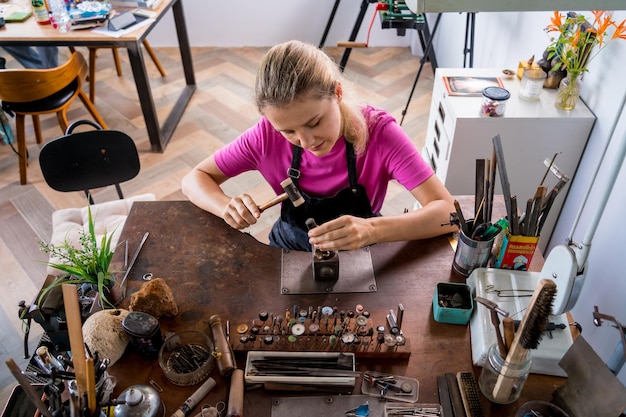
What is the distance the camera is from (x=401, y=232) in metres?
1.57

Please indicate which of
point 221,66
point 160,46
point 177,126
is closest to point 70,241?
point 177,126

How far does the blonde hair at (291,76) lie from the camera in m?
1.43

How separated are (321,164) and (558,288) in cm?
94

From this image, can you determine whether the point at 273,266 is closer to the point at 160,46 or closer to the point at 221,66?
the point at 221,66

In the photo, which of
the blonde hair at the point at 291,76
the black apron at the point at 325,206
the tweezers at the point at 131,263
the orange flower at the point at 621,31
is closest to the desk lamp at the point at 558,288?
the black apron at the point at 325,206

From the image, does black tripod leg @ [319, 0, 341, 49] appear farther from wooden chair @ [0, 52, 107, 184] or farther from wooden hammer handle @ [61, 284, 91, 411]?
wooden hammer handle @ [61, 284, 91, 411]

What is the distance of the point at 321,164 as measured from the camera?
6.04ft

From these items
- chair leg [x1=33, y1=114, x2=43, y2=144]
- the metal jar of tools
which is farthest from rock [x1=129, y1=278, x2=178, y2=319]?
chair leg [x1=33, y1=114, x2=43, y2=144]

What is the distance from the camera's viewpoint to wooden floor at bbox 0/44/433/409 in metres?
2.88

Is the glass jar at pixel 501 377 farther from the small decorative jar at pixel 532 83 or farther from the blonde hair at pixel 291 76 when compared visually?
the small decorative jar at pixel 532 83

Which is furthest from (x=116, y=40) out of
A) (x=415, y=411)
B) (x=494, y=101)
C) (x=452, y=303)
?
(x=415, y=411)

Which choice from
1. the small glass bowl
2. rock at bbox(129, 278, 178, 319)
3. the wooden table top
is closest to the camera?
the small glass bowl

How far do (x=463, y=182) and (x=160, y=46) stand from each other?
419 centimetres

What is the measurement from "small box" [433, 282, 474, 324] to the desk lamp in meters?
0.03
